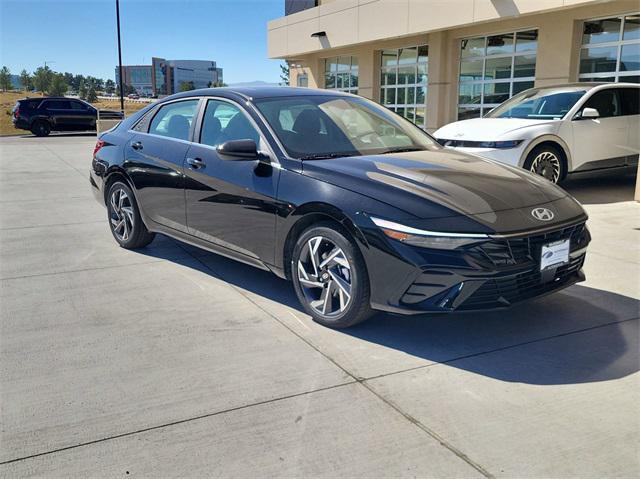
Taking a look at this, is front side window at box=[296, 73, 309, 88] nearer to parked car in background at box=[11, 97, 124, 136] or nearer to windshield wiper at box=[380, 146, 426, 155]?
parked car in background at box=[11, 97, 124, 136]

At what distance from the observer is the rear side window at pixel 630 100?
10258 millimetres

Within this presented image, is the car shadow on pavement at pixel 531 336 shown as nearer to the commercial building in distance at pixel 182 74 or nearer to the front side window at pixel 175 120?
the front side window at pixel 175 120

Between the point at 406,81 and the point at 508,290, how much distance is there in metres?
17.8

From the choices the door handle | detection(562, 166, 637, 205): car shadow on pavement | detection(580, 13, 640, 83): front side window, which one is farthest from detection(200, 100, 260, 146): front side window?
detection(580, 13, 640, 83): front side window

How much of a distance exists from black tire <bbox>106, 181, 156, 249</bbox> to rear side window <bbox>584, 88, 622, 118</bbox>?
23.7 feet

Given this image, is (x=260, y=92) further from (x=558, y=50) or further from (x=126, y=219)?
(x=558, y=50)

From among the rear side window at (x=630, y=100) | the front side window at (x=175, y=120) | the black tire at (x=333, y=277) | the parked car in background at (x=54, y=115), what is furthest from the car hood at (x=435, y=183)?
the parked car in background at (x=54, y=115)

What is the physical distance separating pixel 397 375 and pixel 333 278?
84 centimetres

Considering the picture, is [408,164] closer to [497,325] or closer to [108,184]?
[497,325]

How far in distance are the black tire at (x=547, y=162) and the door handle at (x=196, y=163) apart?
217 inches

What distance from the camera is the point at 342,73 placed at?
24.3 metres

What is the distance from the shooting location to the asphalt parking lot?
2.70 metres

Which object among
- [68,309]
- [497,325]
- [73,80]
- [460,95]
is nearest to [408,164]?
[497,325]

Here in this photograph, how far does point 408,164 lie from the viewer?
4.39m
